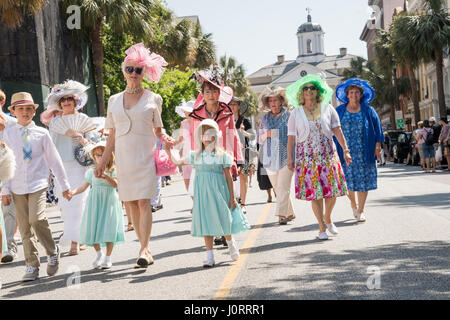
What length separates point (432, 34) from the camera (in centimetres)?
3553

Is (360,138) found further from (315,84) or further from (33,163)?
(33,163)

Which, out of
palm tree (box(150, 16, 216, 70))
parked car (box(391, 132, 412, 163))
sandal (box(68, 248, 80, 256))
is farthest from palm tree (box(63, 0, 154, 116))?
sandal (box(68, 248, 80, 256))

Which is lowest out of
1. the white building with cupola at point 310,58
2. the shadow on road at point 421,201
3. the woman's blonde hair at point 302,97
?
the shadow on road at point 421,201

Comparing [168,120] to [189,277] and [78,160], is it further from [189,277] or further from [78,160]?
[189,277]

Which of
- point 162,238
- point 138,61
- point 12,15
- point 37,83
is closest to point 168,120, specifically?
point 37,83

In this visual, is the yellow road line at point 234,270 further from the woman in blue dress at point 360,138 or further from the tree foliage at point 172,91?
the tree foliage at point 172,91

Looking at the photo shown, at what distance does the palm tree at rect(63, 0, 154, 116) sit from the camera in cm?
2333

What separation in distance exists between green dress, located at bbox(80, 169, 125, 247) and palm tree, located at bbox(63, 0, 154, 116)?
16102mm

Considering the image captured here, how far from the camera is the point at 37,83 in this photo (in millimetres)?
20484

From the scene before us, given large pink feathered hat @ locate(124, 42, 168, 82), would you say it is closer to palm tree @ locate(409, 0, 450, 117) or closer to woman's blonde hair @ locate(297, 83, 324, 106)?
woman's blonde hair @ locate(297, 83, 324, 106)

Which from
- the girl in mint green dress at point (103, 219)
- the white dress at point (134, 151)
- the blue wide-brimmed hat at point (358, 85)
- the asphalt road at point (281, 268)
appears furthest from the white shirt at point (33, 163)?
the blue wide-brimmed hat at point (358, 85)

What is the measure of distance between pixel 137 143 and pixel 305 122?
2.45 m

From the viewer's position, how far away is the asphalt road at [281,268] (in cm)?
520

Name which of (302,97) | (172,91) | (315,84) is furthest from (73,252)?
(172,91)
